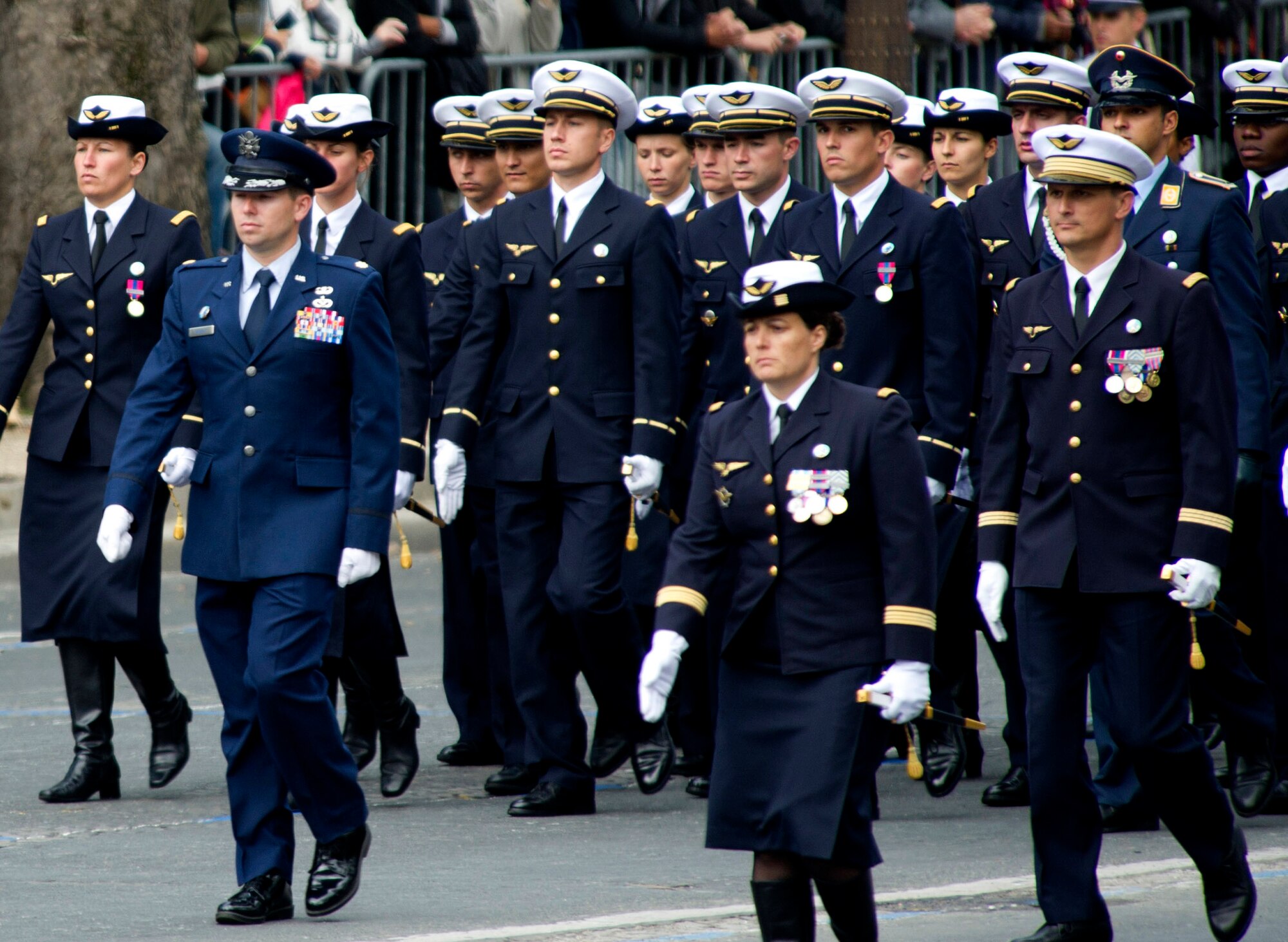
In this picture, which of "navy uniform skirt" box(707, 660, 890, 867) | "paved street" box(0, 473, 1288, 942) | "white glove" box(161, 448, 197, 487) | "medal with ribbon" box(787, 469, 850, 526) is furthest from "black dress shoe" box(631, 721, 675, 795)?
"medal with ribbon" box(787, 469, 850, 526)

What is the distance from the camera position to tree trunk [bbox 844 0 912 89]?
591 inches

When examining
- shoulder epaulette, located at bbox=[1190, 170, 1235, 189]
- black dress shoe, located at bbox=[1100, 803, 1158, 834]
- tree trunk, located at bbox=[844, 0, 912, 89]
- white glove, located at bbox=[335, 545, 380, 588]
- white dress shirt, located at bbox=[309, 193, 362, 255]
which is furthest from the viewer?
tree trunk, located at bbox=[844, 0, 912, 89]

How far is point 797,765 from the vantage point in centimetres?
614

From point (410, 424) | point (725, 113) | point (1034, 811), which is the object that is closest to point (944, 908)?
point (1034, 811)

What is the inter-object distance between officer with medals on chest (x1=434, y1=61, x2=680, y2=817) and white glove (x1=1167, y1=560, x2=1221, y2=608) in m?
2.44

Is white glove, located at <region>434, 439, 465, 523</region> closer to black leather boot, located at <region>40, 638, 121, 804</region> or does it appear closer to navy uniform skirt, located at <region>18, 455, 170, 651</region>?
navy uniform skirt, located at <region>18, 455, 170, 651</region>

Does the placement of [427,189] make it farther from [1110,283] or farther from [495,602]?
[1110,283]

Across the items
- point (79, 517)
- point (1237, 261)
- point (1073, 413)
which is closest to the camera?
point (1073, 413)

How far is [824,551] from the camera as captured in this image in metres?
6.31

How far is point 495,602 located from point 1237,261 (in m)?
3.00

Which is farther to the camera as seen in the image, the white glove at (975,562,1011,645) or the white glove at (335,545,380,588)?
the white glove at (335,545,380,588)

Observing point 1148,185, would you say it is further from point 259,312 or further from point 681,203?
point 259,312

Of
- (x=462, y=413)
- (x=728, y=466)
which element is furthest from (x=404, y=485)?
(x=728, y=466)

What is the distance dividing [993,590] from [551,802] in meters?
2.29
